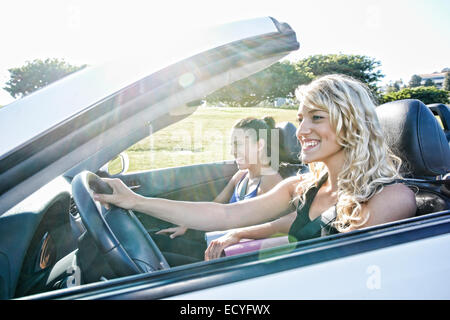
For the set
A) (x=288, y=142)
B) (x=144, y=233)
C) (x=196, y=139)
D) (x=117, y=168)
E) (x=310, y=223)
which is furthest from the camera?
(x=288, y=142)

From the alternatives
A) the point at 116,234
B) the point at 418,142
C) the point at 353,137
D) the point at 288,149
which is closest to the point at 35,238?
the point at 116,234

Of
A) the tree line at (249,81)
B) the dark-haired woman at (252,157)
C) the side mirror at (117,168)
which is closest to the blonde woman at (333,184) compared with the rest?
the tree line at (249,81)

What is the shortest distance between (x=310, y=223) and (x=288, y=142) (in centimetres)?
125

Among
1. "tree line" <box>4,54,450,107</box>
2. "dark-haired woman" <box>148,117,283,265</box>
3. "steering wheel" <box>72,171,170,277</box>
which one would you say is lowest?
"dark-haired woman" <box>148,117,283,265</box>

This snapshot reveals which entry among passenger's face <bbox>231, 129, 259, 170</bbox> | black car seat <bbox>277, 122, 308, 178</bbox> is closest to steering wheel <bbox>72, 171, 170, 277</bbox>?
passenger's face <bbox>231, 129, 259, 170</bbox>

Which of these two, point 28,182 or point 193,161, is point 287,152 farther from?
point 28,182

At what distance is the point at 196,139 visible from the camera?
7.78ft

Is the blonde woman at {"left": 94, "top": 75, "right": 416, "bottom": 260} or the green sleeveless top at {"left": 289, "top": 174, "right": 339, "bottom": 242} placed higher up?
the blonde woman at {"left": 94, "top": 75, "right": 416, "bottom": 260}

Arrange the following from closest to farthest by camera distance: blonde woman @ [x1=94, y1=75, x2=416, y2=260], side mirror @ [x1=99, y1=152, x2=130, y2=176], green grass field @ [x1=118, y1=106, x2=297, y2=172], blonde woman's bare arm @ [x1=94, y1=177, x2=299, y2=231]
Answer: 1. blonde woman @ [x1=94, y1=75, x2=416, y2=260]
2. blonde woman's bare arm @ [x1=94, y1=177, x2=299, y2=231]
3. green grass field @ [x1=118, y1=106, x2=297, y2=172]
4. side mirror @ [x1=99, y1=152, x2=130, y2=176]

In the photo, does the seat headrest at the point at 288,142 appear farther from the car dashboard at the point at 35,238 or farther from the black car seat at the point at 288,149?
the car dashboard at the point at 35,238

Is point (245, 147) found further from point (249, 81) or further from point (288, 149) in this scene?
point (249, 81)

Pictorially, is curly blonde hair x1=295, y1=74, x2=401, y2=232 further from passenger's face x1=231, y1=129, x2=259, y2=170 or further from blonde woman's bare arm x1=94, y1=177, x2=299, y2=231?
passenger's face x1=231, y1=129, x2=259, y2=170

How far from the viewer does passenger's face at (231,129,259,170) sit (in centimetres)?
280
